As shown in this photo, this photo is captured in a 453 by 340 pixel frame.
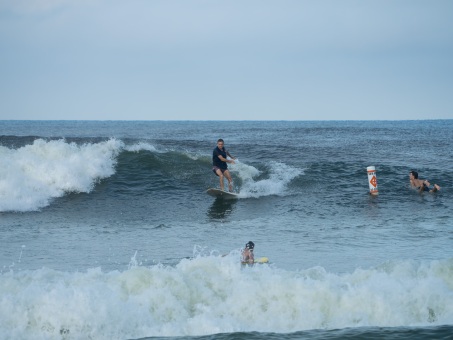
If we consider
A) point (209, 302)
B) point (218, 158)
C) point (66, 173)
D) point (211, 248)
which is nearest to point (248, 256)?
point (211, 248)

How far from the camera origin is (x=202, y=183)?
21.5 meters

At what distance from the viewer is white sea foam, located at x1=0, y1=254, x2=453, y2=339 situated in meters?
7.78

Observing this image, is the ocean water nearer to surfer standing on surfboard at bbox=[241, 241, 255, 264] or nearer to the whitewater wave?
the whitewater wave

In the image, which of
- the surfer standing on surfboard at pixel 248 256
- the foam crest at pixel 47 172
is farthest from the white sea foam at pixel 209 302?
the foam crest at pixel 47 172

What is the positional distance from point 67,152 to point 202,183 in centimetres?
533

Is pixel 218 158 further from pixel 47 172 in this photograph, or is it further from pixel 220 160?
pixel 47 172

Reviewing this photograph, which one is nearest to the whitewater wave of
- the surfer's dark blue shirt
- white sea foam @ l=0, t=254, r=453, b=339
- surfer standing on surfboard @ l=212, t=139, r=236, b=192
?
surfer standing on surfboard @ l=212, t=139, r=236, b=192

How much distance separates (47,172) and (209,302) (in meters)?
13.2

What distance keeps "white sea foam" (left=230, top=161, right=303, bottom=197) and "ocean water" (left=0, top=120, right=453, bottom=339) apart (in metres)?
0.08

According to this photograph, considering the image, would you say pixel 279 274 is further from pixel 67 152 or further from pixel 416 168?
pixel 416 168

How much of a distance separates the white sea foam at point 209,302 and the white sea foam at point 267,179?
10.6 m

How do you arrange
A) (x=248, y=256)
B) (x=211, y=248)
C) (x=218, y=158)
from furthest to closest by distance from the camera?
(x=218, y=158) < (x=211, y=248) < (x=248, y=256)

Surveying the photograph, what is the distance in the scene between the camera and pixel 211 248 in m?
12.6

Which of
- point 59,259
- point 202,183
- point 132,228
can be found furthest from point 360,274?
point 202,183
